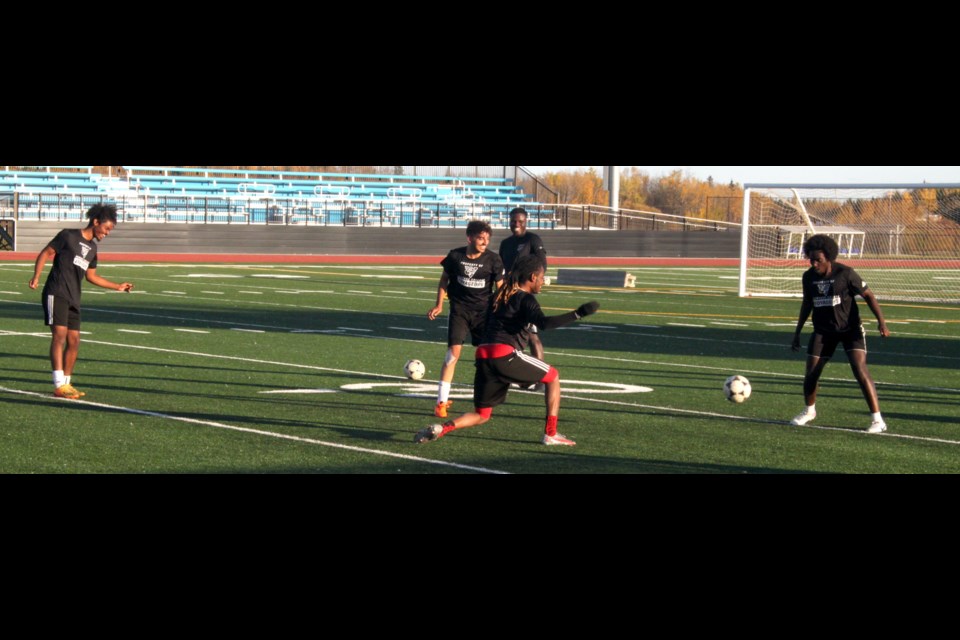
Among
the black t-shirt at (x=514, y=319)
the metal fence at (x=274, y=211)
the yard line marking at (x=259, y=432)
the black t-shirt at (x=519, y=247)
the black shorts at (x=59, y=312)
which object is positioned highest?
the metal fence at (x=274, y=211)

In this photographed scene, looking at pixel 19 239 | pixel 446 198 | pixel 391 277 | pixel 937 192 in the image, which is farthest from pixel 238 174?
Result: pixel 937 192

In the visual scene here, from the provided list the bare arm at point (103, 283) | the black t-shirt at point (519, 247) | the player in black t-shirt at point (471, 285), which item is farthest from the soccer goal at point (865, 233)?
the bare arm at point (103, 283)

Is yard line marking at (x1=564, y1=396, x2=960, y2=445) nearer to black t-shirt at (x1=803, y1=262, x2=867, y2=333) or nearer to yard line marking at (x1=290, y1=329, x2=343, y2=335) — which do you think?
black t-shirt at (x1=803, y1=262, x2=867, y2=333)

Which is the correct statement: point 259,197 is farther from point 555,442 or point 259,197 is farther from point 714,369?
point 555,442

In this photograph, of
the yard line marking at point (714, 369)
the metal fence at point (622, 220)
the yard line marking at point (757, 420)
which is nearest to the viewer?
the yard line marking at point (757, 420)

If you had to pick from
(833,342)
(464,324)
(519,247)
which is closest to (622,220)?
(519,247)

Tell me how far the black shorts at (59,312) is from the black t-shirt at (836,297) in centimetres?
646

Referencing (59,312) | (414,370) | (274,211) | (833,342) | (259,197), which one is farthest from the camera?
(259,197)

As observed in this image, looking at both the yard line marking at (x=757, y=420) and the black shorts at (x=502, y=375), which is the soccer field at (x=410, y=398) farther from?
the black shorts at (x=502, y=375)

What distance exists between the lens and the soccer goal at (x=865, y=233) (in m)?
32.0

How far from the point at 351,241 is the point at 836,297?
140 ft

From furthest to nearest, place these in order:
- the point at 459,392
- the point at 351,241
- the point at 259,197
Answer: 1. the point at 259,197
2. the point at 351,241
3. the point at 459,392

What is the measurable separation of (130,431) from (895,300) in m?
22.3

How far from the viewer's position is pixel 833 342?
11.2 metres
